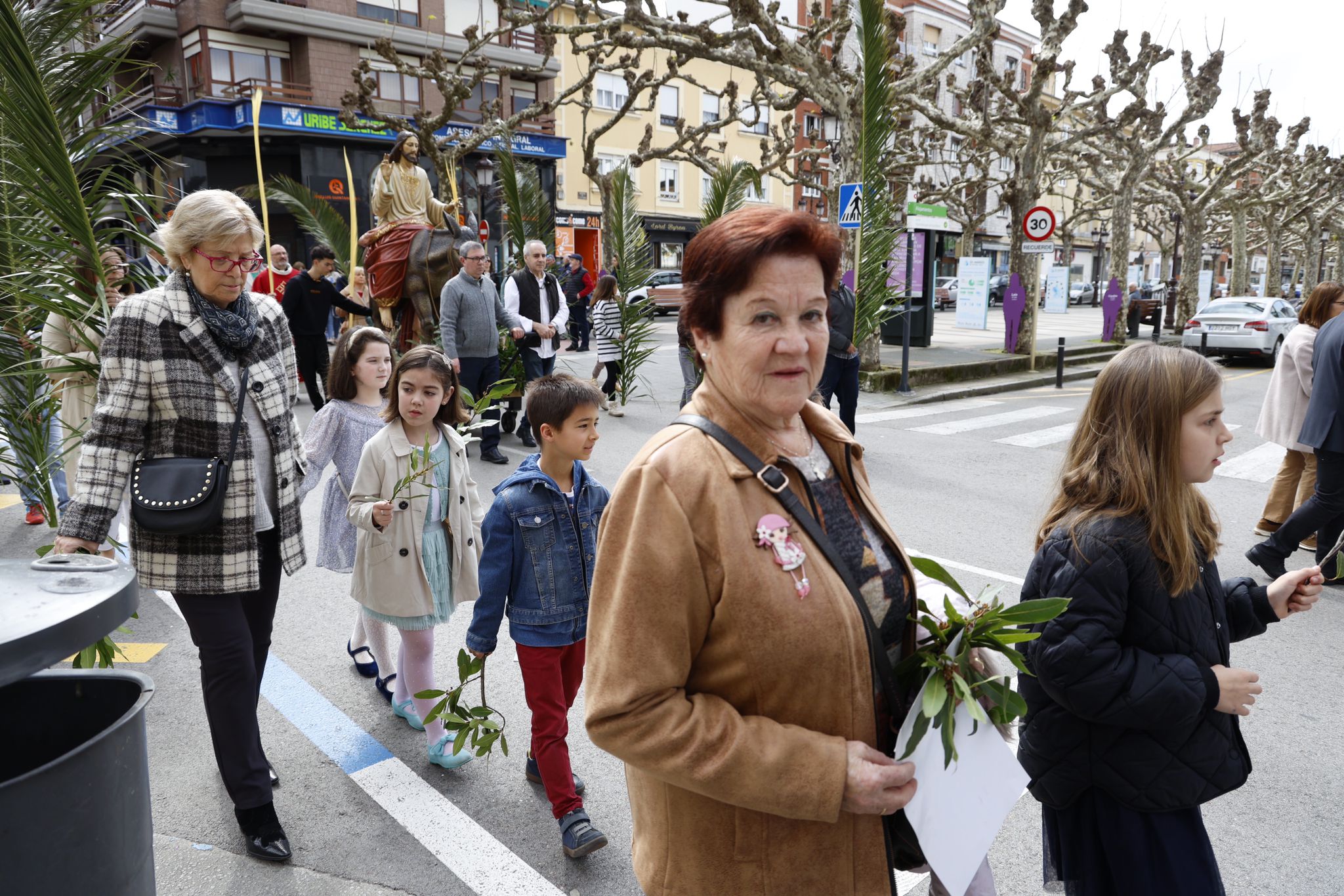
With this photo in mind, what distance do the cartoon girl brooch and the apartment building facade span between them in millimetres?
25168

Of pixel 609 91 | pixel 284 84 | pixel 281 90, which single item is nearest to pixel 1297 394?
pixel 281 90

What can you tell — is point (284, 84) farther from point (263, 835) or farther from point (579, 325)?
point (263, 835)

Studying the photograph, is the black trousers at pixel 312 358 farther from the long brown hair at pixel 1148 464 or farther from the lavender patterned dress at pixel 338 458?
the long brown hair at pixel 1148 464

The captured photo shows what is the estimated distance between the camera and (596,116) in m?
37.6

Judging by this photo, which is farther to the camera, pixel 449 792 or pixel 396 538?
pixel 396 538

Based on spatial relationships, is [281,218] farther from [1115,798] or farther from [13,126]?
[1115,798]

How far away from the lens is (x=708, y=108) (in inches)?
1658

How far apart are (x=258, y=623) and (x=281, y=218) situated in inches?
1110

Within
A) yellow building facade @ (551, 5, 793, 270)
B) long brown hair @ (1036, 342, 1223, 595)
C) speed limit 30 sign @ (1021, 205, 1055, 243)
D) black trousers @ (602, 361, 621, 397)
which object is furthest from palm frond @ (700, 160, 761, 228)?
yellow building facade @ (551, 5, 793, 270)

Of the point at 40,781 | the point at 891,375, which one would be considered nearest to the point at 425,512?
the point at 40,781

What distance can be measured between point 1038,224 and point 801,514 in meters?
15.4

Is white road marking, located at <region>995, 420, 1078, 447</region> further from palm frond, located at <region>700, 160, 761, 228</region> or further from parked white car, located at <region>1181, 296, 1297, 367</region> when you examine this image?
parked white car, located at <region>1181, 296, 1297, 367</region>

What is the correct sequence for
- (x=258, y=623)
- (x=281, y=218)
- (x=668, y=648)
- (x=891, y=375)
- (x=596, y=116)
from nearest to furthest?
(x=668, y=648) → (x=258, y=623) → (x=891, y=375) → (x=281, y=218) → (x=596, y=116)

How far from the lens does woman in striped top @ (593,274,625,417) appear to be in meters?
10.5
